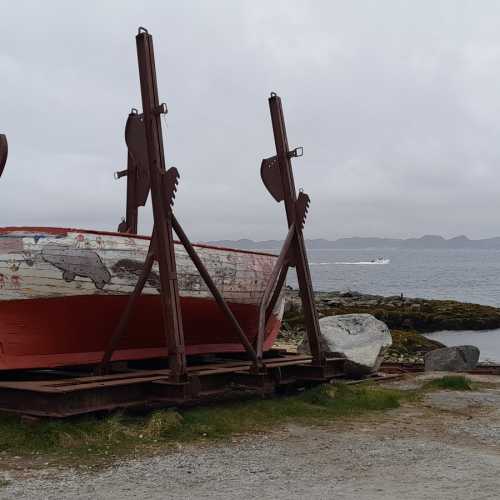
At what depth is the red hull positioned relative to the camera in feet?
27.5

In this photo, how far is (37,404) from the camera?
23.6 ft

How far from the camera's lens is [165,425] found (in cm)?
733

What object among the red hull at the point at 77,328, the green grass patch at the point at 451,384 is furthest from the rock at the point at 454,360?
the red hull at the point at 77,328

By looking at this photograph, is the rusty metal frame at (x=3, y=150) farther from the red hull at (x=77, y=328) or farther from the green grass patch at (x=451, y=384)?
the green grass patch at (x=451, y=384)

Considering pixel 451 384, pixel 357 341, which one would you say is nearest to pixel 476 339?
pixel 357 341

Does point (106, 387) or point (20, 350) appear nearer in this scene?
point (106, 387)

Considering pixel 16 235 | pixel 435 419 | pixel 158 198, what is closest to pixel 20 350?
pixel 16 235

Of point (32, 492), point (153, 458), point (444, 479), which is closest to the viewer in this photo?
point (32, 492)

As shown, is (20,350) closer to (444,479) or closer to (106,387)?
(106,387)

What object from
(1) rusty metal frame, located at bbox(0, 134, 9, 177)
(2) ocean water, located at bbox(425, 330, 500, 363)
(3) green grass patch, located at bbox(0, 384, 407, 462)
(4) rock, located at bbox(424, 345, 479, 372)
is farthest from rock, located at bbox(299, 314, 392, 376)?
(2) ocean water, located at bbox(425, 330, 500, 363)

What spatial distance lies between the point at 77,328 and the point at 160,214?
1.88 metres

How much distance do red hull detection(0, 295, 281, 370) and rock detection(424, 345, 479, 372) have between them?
5875 mm

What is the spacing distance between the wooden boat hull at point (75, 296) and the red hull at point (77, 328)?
12 mm

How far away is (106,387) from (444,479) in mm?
3562
